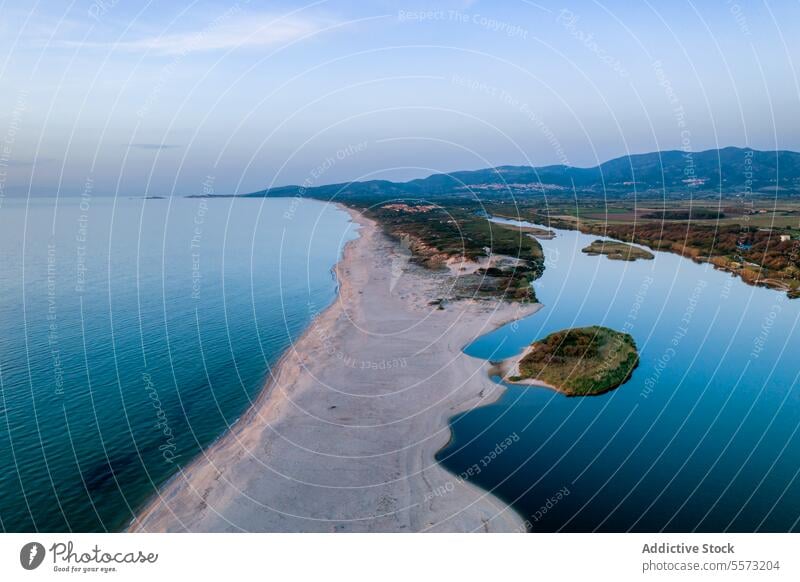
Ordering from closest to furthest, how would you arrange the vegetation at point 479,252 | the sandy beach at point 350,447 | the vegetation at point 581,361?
1. the sandy beach at point 350,447
2. the vegetation at point 581,361
3. the vegetation at point 479,252

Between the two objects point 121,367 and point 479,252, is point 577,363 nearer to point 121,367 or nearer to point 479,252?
point 121,367

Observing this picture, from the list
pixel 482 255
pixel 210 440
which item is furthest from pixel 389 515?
pixel 482 255

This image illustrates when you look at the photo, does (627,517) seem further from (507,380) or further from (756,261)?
(756,261)

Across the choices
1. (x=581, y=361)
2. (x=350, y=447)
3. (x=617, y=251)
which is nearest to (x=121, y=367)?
(x=350, y=447)

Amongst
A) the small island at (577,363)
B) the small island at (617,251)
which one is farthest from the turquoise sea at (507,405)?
the small island at (617,251)

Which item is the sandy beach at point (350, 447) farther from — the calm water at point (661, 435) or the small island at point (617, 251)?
the small island at point (617, 251)

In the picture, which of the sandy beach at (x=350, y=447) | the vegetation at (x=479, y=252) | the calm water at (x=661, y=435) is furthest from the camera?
the vegetation at (x=479, y=252)

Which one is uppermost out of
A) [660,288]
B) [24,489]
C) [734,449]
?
[660,288]
